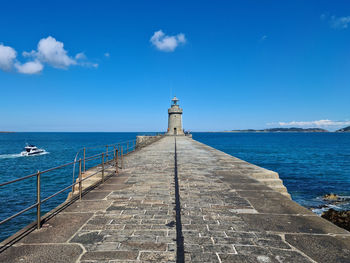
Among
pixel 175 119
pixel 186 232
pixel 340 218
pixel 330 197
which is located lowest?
pixel 330 197

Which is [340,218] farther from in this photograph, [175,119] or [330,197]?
[175,119]

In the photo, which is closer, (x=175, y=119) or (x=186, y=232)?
(x=186, y=232)

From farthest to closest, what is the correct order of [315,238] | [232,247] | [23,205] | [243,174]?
[23,205] < [243,174] < [315,238] < [232,247]

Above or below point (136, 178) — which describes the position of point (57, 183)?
below

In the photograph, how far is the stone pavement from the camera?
2754mm

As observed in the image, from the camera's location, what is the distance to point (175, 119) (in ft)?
156

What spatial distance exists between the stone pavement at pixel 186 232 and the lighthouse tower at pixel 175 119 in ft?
139

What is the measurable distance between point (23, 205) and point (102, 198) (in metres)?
10.3

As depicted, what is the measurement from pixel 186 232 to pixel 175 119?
44470mm

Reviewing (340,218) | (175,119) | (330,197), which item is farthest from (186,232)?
(175,119)

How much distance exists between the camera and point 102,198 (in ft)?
16.6

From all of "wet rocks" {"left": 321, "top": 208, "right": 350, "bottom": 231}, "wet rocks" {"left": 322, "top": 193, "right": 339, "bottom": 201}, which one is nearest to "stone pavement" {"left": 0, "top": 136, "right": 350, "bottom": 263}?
"wet rocks" {"left": 321, "top": 208, "right": 350, "bottom": 231}

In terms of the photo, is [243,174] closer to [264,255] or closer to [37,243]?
[264,255]

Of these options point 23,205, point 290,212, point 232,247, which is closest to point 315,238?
point 290,212
